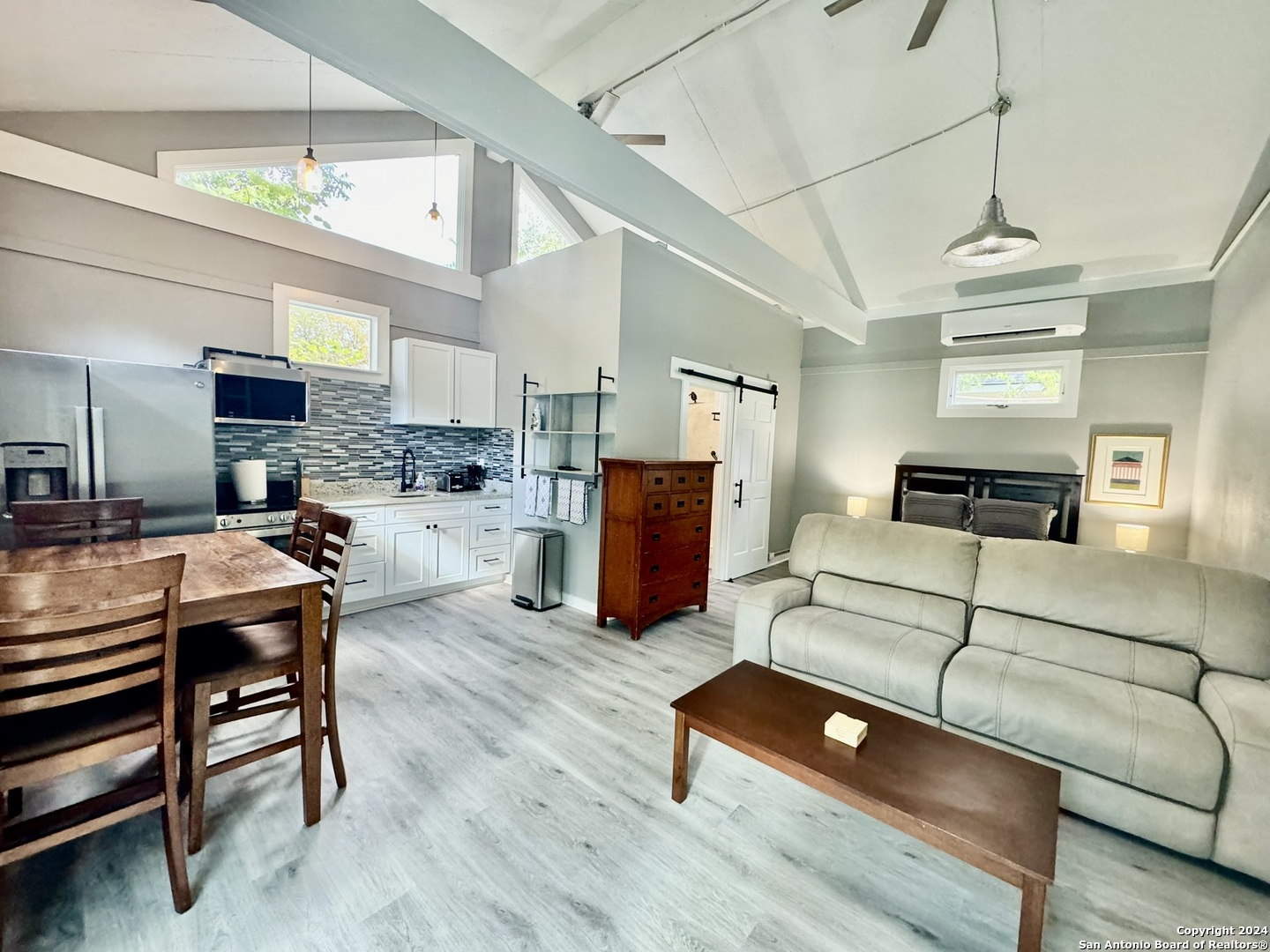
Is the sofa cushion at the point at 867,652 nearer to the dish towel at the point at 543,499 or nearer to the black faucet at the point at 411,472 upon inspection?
the dish towel at the point at 543,499

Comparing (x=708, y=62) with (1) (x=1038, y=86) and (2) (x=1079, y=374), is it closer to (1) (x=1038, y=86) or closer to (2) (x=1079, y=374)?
(1) (x=1038, y=86)

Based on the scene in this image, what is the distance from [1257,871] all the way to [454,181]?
6653mm

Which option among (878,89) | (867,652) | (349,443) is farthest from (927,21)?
(349,443)

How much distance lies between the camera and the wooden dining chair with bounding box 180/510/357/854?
154 cm

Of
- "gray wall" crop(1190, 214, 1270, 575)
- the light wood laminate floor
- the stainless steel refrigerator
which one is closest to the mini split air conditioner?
"gray wall" crop(1190, 214, 1270, 575)

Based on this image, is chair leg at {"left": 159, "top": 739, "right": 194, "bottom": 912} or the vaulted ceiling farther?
the vaulted ceiling

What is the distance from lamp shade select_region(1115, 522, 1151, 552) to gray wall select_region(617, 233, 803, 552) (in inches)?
132

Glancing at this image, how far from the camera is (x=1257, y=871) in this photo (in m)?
1.51

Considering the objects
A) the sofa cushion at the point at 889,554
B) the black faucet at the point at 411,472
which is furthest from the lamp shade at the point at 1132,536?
the black faucet at the point at 411,472

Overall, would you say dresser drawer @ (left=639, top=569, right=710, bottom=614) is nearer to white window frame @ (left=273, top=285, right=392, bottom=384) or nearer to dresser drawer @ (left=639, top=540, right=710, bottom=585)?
dresser drawer @ (left=639, top=540, right=710, bottom=585)

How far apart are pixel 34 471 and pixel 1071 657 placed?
5.18 metres

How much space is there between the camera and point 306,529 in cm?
238

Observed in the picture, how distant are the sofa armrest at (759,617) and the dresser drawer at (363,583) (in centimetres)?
279

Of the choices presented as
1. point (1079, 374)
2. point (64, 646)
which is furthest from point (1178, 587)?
point (64, 646)
